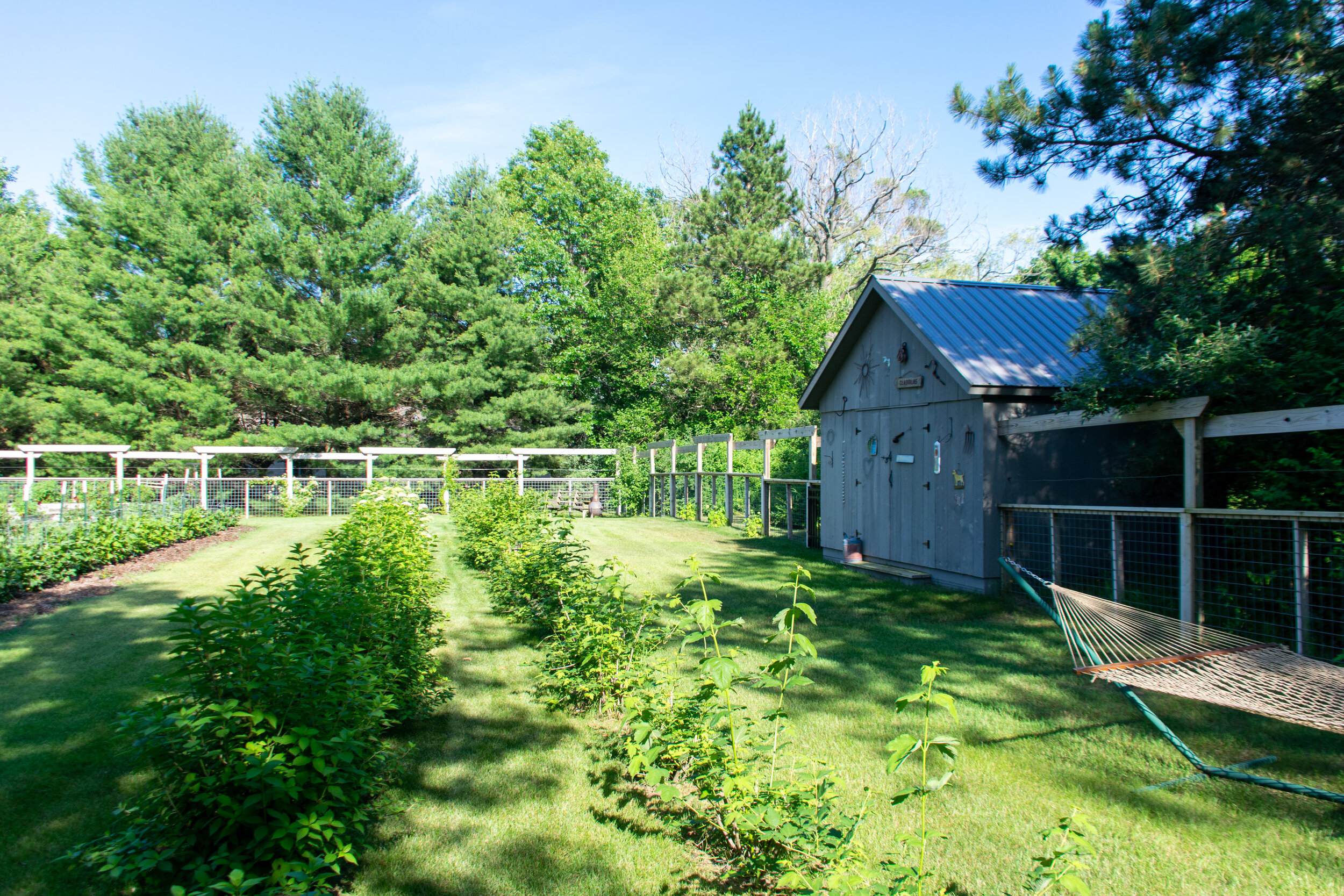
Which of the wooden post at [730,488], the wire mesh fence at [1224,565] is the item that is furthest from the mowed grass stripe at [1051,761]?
the wooden post at [730,488]

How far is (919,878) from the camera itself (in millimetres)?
2367

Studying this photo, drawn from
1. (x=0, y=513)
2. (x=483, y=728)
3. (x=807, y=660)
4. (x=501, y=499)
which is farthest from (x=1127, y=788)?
(x=0, y=513)

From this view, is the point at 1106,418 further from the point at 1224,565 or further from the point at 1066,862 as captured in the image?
the point at 1066,862

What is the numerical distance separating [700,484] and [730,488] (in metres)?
1.97

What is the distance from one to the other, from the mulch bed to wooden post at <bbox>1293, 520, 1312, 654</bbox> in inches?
435

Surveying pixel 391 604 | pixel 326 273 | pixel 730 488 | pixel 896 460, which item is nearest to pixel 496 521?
pixel 391 604

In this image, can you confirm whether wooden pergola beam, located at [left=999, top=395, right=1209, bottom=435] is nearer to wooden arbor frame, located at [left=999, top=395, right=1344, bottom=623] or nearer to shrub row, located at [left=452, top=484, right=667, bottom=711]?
wooden arbor frame, located at [left=999, top=395, right=1344, bottom=623]

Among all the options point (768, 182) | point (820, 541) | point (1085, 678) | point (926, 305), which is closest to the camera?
point (1085, 678)

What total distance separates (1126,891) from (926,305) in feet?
26.4

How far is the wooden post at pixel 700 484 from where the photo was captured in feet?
63.1

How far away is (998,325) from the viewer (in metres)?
9.84

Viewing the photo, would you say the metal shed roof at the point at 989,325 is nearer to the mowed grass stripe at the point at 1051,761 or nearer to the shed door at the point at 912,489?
the shed door at the point at 912,489

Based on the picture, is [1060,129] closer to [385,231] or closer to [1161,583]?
[1161,583]

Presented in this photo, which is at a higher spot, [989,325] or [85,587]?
[989,325]
